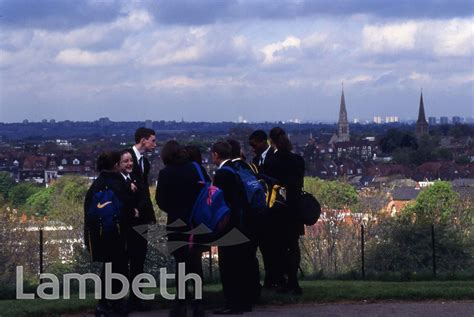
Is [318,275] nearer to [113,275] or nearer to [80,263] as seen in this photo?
[80,263]

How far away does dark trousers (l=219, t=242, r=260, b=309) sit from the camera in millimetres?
8773

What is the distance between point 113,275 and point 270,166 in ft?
6.53

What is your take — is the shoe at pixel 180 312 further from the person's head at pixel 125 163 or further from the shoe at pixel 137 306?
the person's head at pixel 125 163

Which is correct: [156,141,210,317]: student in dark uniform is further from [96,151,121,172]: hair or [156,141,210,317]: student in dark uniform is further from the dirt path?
the dirt path

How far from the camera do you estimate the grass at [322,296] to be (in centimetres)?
890

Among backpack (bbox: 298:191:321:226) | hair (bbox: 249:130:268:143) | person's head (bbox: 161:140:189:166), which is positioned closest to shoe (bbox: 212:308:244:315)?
backpack (bbox: 298:191:321:226)

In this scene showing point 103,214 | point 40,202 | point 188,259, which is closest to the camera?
point 103,214

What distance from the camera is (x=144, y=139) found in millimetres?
8883

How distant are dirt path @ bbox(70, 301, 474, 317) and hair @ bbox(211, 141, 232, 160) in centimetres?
145

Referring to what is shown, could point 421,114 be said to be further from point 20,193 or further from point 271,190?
point 271,190

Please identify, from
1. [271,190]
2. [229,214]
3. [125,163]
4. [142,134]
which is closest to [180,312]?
[229,214]

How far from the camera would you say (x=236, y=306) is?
8.75 metres

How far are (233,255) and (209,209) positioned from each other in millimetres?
738

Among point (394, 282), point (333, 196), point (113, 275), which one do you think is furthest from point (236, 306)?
point (333, 196)
